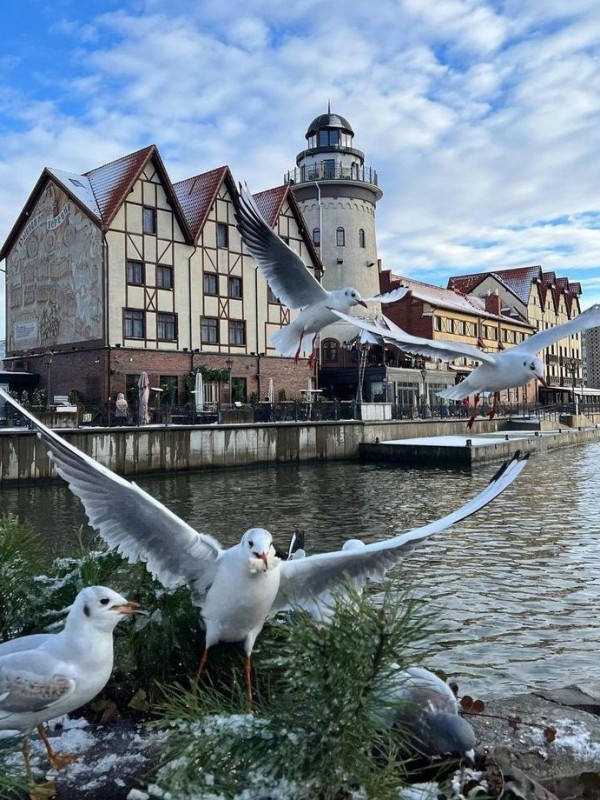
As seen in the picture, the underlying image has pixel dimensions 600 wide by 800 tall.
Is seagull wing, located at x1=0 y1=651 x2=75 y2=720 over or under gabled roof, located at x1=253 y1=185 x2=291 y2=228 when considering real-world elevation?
under

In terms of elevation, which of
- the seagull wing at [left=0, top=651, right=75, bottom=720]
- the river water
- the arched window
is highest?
the arched window

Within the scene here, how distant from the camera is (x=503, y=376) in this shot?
4785 mm

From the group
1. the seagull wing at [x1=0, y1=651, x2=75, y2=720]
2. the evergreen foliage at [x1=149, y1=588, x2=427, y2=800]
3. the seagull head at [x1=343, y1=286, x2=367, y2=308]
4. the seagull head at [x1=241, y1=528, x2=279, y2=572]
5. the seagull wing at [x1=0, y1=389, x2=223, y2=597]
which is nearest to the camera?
the evergreen foliage at [x1=149, y1=588, x2=427, y2=800]

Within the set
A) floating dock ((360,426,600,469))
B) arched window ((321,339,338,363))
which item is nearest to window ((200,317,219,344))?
floating dock ((360,426,600,469))

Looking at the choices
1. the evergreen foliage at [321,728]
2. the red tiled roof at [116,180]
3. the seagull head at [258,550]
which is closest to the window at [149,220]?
the red tiled roof at [116,180]

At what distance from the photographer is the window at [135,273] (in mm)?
31984

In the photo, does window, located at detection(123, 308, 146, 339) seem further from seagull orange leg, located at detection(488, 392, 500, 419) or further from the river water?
seagull orange leg, located at detection(488, 392, 500, 419)

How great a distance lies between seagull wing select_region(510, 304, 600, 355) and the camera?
15.6 feet

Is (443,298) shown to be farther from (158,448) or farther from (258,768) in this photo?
(258,768)

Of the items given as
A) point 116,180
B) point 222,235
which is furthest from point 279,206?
point 116,180

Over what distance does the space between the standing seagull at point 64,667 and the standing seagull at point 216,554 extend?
668mm

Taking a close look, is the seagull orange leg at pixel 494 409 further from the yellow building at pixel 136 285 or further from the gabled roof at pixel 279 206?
the gabled roof at pixel 279 206

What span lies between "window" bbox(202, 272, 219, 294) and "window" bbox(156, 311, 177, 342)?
8.45 ft

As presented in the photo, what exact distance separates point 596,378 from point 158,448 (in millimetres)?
138952
